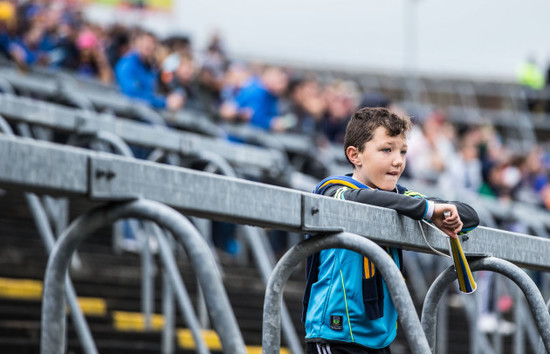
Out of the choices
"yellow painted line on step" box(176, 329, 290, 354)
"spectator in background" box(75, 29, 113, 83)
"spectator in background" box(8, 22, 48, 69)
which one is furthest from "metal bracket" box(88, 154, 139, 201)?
"spectator in background" box(75, 29, 113, 83)

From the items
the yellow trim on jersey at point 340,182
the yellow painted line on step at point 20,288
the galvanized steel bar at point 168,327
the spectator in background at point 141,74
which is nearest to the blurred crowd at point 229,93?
the spectator in background at point 141,74

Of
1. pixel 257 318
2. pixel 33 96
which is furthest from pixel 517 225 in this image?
pixel 33 96

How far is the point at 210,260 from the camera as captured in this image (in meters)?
2.12

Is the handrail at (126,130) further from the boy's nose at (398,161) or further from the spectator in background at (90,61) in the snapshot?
the spectator in background at (90,61)

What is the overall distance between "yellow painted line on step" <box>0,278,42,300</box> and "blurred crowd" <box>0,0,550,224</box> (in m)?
3.64

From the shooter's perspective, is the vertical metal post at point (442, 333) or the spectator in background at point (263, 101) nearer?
the vertical metal post at point (442, 333)

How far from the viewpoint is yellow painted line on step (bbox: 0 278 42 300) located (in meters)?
5.63

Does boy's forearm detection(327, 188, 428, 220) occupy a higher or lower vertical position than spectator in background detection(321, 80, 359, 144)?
lower

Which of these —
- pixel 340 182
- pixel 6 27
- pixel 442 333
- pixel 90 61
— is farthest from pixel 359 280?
pixel 90 61

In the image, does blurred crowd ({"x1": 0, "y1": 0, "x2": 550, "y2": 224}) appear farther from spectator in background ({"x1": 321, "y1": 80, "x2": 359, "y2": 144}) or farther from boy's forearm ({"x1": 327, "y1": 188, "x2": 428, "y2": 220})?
boy's forearm ({"x1": 327, "y1": 188, "x2": 428, "y2": 220})

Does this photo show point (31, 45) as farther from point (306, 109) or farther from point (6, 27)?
point (306, 109)

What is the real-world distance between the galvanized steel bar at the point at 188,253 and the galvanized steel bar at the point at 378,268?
52 centimetres

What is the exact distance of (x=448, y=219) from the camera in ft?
9.44

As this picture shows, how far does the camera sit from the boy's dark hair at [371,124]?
10.8ft
